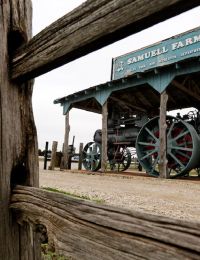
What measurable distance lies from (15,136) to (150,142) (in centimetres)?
1216

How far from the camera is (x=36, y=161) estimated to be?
48.1 inches

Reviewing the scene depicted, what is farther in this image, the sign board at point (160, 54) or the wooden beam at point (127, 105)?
the wooden beam at point (127, 105)

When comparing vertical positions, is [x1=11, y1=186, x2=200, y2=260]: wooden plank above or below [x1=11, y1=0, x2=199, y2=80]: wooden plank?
below

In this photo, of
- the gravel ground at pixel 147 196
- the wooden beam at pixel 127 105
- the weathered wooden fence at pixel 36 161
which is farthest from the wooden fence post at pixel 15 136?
the wooden beam at pixel 127 105

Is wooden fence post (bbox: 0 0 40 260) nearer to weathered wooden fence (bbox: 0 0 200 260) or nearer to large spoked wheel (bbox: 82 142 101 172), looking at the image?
weathered wooden fence (bbox: 0 0 200 260)

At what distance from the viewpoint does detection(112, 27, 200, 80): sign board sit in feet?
41.9

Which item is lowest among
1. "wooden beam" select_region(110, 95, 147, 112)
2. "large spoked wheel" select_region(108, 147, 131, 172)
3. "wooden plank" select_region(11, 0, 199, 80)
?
"large spoked wheel" select_region(108, 147, 131, 172)

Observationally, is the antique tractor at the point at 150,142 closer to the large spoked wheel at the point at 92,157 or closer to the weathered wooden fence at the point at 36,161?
the large spoked wheel at the point at 92,157

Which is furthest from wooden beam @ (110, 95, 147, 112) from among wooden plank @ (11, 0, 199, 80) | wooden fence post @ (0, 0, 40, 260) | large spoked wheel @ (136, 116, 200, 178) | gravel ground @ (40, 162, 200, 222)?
wooden plank @ (11, 0, 199, 80)

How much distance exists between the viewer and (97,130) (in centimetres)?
1652

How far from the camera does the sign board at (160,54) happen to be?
12781mm

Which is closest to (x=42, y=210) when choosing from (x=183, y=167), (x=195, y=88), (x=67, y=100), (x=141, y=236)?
(x=141, y=236)

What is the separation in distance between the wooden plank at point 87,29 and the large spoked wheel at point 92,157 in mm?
14931

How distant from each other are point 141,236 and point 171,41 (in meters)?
13.8
